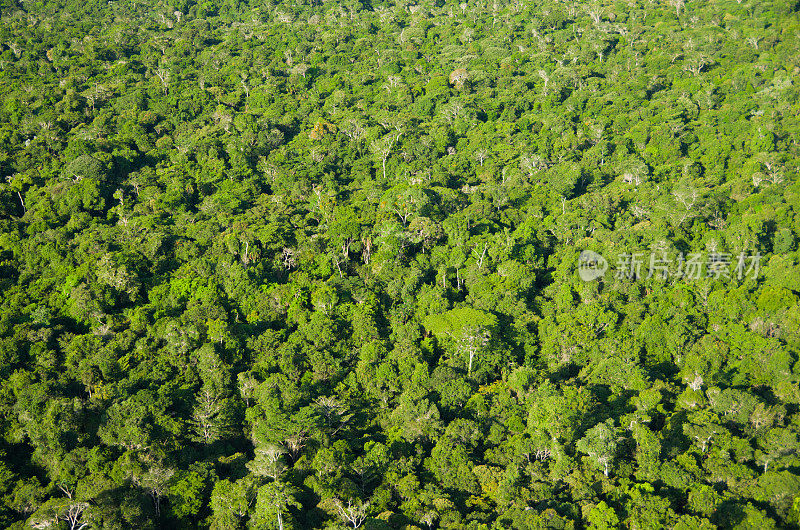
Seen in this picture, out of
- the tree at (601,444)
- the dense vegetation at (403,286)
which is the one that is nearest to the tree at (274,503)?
the dense vegetation at (403,286)

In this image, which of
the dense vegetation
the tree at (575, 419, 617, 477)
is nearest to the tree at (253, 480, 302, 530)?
the dense vegetation

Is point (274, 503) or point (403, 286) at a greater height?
point (274, 503)

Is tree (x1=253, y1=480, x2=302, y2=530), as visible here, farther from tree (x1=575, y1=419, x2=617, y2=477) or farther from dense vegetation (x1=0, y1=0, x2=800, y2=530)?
tree (x1=575, y1=419, x2=617, y2=477)

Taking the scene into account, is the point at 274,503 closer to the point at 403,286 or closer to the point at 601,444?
the point at 601,444

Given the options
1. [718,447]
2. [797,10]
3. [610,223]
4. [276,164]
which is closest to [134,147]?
[276,164]

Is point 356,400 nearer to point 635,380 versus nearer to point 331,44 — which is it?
point 635,380

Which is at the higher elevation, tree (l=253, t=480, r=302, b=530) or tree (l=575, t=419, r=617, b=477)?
tree (l=575, t=419, r=617, b=477)

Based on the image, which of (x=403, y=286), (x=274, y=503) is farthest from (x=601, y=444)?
(x=403, y=286)

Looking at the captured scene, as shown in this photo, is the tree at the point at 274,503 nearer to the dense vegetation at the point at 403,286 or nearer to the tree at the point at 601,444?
the dense vegetation at the point at 403,286
